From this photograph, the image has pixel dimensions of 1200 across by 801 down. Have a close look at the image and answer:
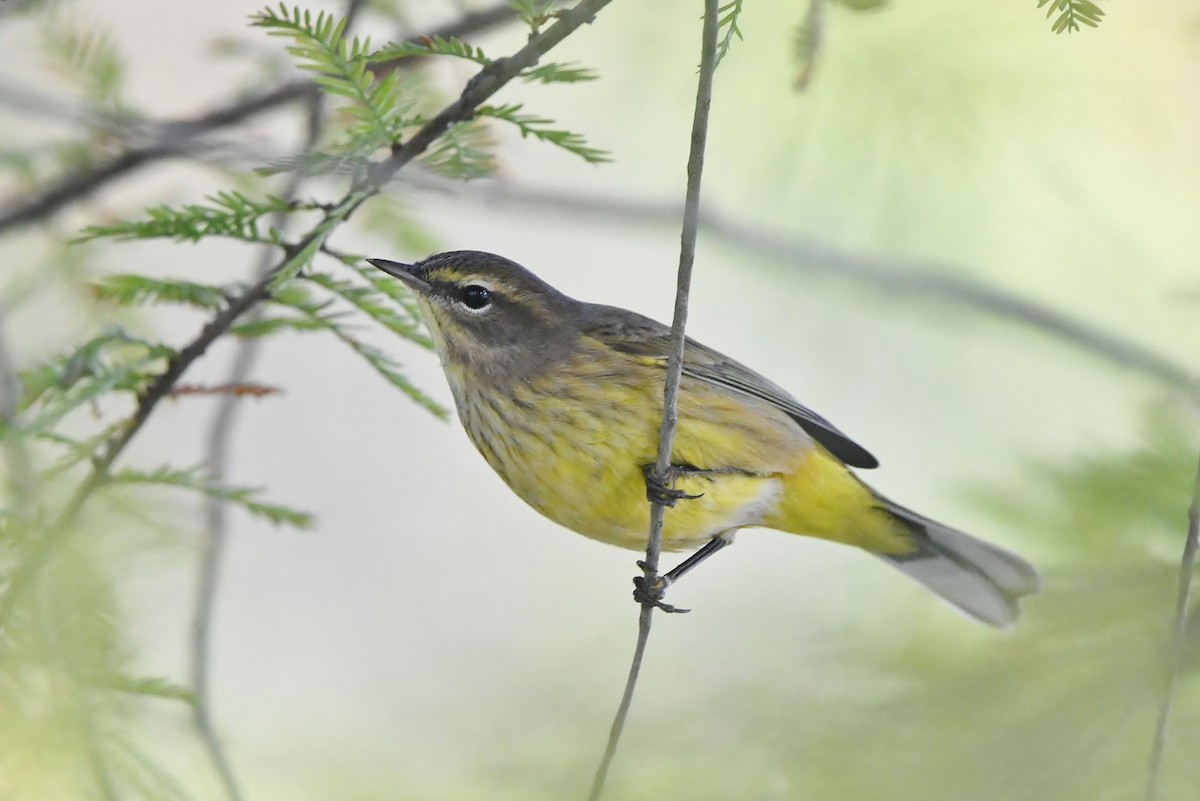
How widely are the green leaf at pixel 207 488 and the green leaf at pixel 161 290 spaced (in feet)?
1.17

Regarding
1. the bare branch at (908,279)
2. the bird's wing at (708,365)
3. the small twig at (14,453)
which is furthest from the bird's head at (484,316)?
the small twig at (14,453)

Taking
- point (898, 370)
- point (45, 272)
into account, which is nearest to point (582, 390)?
point (898, 370)

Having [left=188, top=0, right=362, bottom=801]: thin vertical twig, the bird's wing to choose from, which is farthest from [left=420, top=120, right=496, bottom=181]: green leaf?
the bird's wing

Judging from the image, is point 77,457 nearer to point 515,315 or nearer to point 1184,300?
point 515,315

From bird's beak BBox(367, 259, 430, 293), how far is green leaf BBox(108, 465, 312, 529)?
978mm

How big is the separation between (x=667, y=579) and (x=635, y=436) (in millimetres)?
472

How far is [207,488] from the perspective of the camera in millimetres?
2672

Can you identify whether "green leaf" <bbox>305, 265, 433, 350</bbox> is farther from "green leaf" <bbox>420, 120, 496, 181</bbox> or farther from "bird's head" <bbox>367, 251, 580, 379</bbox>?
"bird's head" <bbox>367, 251, 580, 379</bbox>

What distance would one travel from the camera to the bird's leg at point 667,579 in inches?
130

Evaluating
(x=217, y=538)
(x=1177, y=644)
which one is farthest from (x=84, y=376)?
(x=1177, y=644)

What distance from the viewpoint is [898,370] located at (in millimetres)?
4203

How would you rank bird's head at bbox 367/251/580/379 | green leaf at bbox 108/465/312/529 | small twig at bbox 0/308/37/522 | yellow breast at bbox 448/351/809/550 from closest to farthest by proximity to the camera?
green leaf at bbox 108/465/312/529
small twig at bbox 0/308/37/522
yellow breast at bbox 448/351/809/550
bird's head at bbox 367/251/580/379

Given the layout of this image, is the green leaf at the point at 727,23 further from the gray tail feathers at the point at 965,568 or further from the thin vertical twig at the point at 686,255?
the gray tail feathers at the point at 965,568

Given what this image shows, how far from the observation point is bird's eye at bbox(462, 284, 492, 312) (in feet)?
13.1
